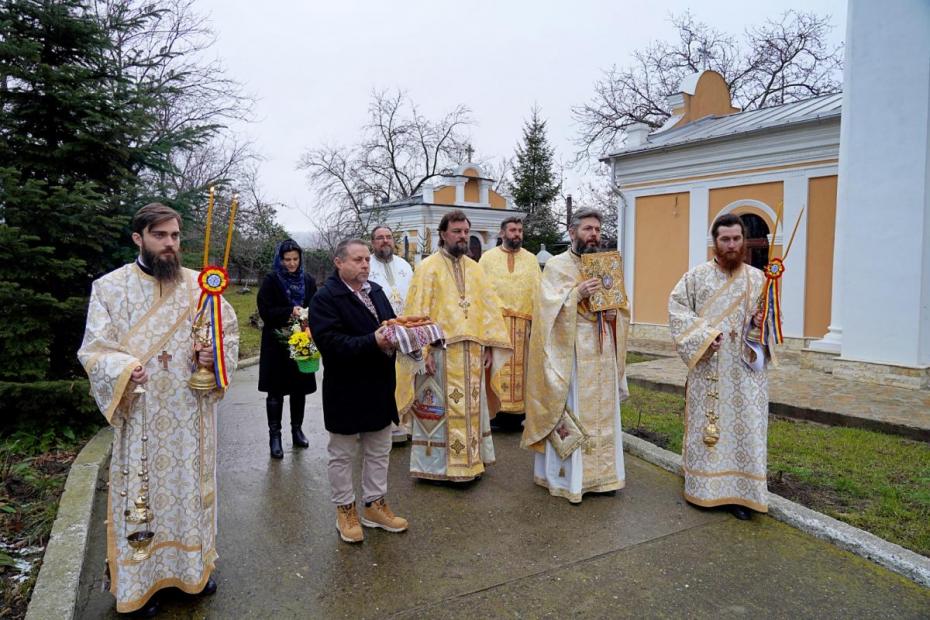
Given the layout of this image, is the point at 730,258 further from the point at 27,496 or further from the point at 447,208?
the point at 447,208

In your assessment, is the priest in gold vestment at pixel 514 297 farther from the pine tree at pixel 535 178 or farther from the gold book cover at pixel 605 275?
the pine tree at pixel 535 178

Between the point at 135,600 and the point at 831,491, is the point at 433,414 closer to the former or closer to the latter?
the point at 135,600

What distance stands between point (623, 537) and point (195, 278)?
10.0 feet

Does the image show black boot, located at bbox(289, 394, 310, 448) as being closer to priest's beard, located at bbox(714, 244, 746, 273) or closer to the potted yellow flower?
the potted yellow flower

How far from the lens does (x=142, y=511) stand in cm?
294

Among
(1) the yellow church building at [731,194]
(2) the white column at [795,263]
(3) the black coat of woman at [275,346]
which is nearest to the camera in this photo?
(3) the black coat of woman at [275,346]

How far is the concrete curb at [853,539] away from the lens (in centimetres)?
349

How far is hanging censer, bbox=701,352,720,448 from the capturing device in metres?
4.30

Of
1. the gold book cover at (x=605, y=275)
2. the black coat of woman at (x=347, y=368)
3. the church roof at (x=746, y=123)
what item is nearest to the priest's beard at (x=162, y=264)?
the black coat of woman at (x=347, y=368)

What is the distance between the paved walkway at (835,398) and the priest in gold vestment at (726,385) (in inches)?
128

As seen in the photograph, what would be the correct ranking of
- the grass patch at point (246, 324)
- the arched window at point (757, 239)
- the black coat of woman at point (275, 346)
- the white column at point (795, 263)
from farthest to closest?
the grass patch at point (246, 324) < the arched window at point (757, 239) < the white column at point (795, 263) < the black coat of woman at point (275, 346)

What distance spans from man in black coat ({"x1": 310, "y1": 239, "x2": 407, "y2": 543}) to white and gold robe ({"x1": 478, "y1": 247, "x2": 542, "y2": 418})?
2773 mm

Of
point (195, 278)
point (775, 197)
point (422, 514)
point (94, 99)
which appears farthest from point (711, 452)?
point (775, 197)

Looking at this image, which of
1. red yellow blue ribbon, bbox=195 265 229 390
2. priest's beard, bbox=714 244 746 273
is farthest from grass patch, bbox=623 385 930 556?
red yellow blue ribbon, bbox=195 265 229 390
